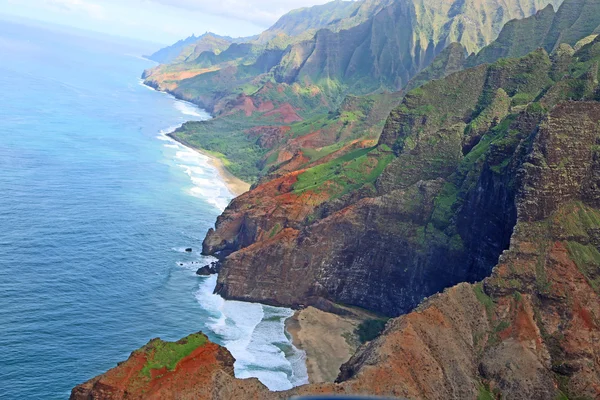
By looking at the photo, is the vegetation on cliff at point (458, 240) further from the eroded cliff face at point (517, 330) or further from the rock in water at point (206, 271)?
the rock in water at point (206, 271)

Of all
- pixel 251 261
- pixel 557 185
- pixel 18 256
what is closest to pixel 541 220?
pixel 557 185

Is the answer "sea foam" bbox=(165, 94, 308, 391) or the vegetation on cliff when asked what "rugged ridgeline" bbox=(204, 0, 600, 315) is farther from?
"sea foam" bbox=(165, 94, 308, 391)

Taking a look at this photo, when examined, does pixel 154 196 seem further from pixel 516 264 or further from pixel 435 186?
pixel 516 264

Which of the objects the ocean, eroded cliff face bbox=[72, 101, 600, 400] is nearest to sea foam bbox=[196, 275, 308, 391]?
the ocean

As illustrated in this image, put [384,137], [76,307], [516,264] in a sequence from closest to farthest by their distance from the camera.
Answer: [516,264] < [76,307] < [384,137]

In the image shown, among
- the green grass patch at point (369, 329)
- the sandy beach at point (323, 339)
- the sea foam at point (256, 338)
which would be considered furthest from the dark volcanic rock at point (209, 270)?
the green grass patch at point (369, 329)
